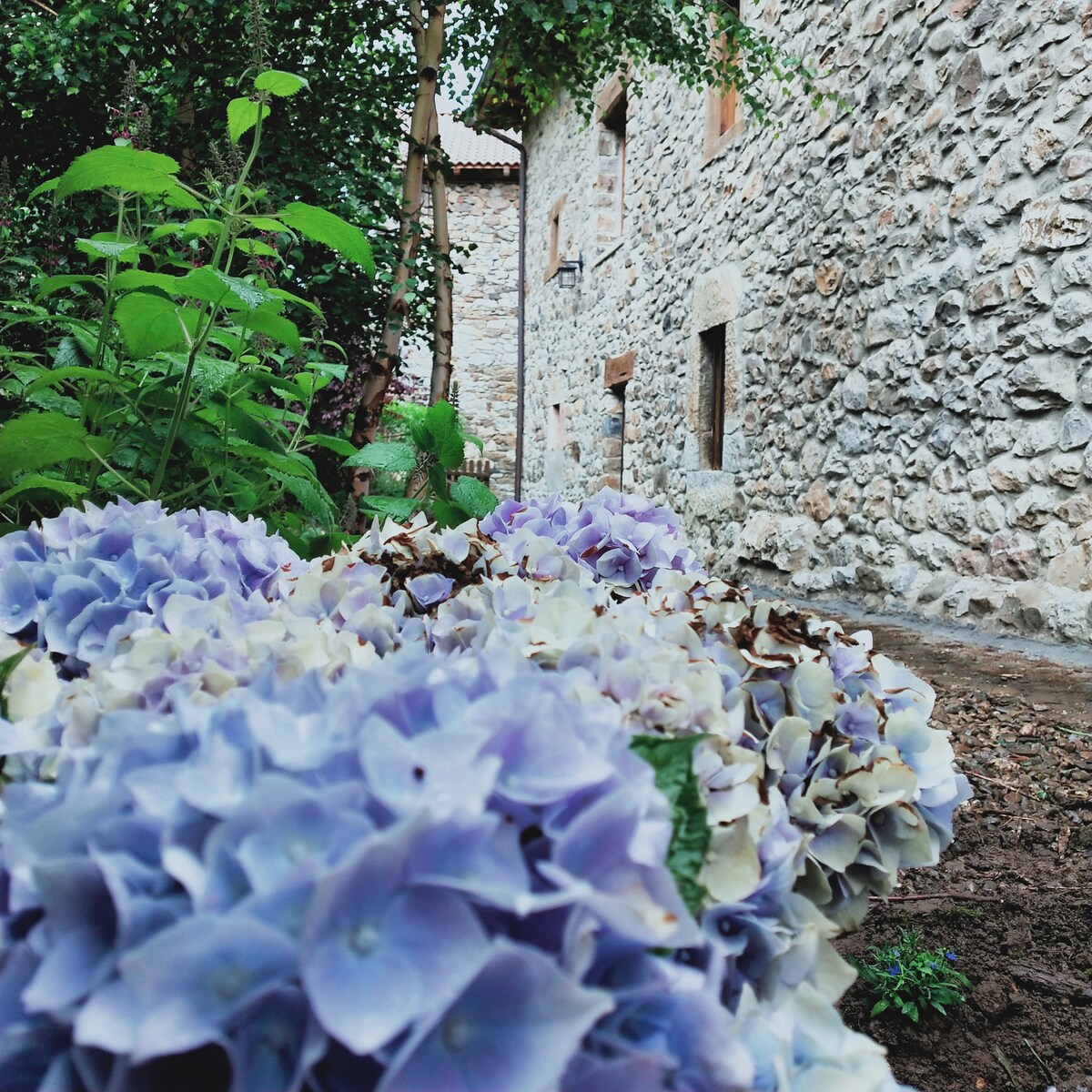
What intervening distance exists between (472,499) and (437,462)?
0.10 m

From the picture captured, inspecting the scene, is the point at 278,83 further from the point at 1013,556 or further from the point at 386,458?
the point at 1013,556

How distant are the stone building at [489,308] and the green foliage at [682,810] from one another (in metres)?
13.5

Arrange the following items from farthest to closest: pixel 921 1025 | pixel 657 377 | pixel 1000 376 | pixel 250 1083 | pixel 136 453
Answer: pixel 657 377 → pixel 1000 376 → pixel 136 453 → pixel 921 1025 → pixel 250 1083

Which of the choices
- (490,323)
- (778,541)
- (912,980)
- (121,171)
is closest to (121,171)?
(121,171)

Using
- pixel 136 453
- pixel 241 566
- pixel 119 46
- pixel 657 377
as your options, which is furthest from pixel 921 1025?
pixel 657 377

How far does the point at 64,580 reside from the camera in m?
0.97

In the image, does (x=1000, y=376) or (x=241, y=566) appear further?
(x=1000, y=376)

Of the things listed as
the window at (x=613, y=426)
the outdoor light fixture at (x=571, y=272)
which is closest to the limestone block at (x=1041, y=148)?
the window at (x=613, y=426)

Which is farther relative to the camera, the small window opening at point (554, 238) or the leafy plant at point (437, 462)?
the small window opening at point (554, 238)

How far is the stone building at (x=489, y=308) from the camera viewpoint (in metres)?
14.2

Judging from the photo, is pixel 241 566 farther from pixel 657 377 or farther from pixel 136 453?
pixel 657 377

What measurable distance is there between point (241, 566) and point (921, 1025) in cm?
113

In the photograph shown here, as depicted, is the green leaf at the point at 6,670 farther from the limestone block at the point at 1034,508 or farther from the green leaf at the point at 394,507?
the limestone block at the point at 1034,508

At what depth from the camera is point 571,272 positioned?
10008 millimetres
